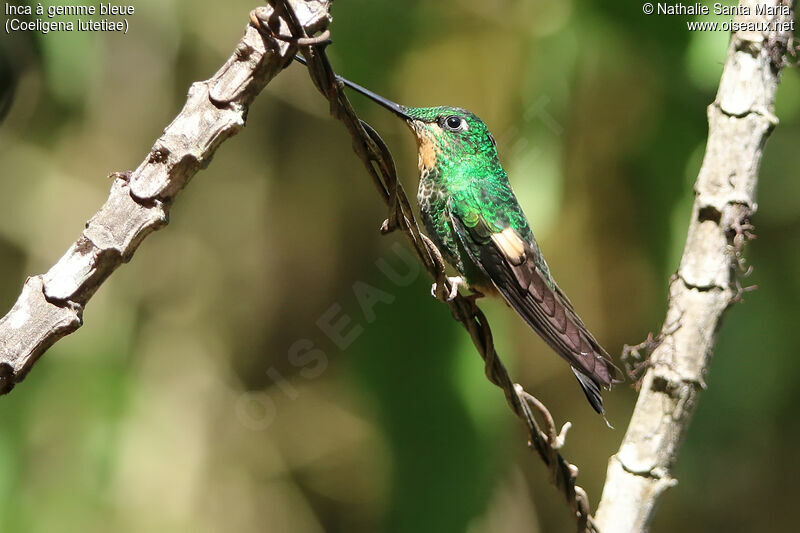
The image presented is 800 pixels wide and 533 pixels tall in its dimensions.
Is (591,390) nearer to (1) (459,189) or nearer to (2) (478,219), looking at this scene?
(2) (478,219)

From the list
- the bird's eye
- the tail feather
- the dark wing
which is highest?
the bird's eye

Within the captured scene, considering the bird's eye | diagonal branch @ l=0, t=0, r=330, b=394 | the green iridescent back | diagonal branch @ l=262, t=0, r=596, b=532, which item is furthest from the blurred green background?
diagonal branch @ l=0, t=0, r=330, b=394

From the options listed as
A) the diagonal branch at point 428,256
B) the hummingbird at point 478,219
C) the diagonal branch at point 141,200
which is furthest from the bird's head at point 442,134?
the diagonal branch at point 141,200

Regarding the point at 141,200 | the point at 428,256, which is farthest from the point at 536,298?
the point at 141,200

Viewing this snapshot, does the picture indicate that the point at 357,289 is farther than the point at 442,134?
Yes

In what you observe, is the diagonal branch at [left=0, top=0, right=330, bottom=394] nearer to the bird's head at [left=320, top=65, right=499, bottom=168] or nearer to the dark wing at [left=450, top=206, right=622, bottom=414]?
the dark wing at [left=450, top=206, right=622, bottom=414]

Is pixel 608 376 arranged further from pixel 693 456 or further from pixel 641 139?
pixel 693 456
